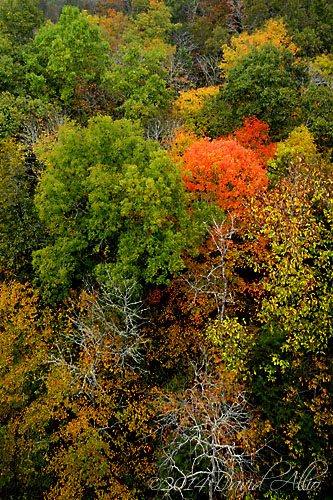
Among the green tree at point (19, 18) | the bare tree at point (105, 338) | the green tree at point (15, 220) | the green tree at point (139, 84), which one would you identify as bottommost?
the bare tree at point (105, 338)

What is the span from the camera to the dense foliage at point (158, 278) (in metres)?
14.8

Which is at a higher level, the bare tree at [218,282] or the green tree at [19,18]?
the green tree at [19,18]

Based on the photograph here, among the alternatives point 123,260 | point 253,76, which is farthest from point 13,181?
point 253,76

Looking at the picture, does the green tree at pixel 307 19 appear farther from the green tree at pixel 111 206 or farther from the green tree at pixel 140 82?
the green tree at pixel 111 206

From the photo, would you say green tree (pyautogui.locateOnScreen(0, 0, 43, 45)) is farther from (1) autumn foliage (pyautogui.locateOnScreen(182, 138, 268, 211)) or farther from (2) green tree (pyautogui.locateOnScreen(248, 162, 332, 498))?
(2) green tree (pyautogui.locateOnScreen(248, 162, 332, 498))

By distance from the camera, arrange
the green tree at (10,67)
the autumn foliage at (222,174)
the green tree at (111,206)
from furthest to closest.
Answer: the green tree at (10,67)
the autumn foliage at (222,174)
the green tree at (111,206)

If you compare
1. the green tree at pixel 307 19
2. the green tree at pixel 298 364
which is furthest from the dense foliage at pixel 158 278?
the green tree at pixel 307 19

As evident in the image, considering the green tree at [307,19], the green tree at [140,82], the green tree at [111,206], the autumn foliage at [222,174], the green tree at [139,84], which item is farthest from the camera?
the green tree at [307,19]

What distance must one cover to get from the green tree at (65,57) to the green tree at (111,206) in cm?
1199

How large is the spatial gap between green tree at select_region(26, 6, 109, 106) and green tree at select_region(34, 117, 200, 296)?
11994 millimetres

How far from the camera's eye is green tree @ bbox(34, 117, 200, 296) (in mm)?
19891

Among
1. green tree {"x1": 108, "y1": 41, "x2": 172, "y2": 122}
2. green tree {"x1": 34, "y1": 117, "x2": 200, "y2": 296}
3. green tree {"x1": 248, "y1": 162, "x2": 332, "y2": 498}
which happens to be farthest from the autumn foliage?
green tree {"x1": 108, "y1": 41, "x2": 172, "y2": 122}

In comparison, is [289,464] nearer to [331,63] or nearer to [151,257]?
[151,257]

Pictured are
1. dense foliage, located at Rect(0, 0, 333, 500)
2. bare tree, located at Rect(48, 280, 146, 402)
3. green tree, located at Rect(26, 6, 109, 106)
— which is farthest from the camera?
green tree, located at Rect(26, 6, 109, 106)
